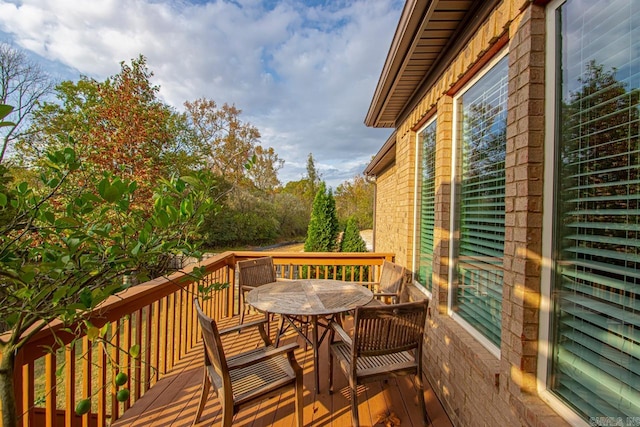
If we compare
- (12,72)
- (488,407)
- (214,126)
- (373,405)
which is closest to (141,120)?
(12,72)

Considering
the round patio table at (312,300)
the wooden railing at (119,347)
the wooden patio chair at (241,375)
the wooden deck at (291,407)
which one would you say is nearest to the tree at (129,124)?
the wooden railing at (119,347)

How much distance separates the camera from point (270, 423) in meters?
2.16

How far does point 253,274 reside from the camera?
3758mm

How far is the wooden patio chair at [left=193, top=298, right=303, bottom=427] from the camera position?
174cm

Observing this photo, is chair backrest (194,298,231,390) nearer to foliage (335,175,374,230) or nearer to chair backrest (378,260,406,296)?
chair backrest (378,260,406,296)

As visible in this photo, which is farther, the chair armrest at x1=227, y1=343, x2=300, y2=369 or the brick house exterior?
the chair armrest at x1=227, y1=343, x2=300, y2=369

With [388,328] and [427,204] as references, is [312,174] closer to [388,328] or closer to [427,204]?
[427,204]

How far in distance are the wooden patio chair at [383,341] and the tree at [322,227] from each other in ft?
22.9

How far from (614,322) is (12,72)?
11.7 meters

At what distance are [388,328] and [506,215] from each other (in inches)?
41.7

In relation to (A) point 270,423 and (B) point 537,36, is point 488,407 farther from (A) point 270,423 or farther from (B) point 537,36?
(B) point 537,36

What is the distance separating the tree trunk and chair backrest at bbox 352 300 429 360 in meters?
1.59

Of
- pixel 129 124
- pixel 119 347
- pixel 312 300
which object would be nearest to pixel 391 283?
pixel 312 300

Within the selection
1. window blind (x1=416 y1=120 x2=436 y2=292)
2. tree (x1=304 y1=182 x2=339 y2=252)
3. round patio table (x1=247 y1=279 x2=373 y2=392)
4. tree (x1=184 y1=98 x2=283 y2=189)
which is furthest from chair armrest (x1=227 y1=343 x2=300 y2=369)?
tree (x1=184 y1=98 x2=283 y2=189)
